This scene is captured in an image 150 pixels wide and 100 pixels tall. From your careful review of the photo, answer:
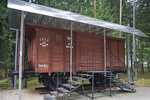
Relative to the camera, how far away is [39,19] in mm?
8742

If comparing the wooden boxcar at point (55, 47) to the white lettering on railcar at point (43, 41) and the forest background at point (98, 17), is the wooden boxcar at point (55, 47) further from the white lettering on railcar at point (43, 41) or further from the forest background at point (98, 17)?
the forest background at point (98, 17)

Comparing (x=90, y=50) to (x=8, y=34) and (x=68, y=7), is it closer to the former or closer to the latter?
(x=8, y=34)

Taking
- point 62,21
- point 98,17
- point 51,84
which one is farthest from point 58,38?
point 98,17

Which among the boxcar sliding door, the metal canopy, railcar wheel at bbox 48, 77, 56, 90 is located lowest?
railcar wheel at bbox 48, 77, 56, 90

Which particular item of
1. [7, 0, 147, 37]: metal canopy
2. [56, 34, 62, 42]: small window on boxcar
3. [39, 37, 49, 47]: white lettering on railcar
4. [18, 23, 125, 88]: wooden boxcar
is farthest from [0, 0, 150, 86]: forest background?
[56, 34, 62, 42]: small window on boxcar

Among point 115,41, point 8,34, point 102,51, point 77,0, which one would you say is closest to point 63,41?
point 102,51

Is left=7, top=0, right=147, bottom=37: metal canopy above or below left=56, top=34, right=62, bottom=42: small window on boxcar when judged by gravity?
above

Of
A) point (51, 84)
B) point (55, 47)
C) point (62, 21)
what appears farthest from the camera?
point (62, 21)

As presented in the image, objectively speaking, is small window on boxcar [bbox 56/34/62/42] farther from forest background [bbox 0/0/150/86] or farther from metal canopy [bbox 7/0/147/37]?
forest background [bbox 0/0/150/86]

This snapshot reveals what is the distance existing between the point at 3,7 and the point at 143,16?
16767mm

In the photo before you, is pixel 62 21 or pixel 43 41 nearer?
pixel 43 41

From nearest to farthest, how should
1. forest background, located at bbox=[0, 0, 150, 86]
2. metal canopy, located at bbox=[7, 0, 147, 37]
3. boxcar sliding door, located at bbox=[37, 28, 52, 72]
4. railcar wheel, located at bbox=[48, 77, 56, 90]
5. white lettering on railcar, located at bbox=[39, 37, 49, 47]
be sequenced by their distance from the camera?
metal canopy, located at bbox=[7, 0, 147, 37] < boxcar sliding door, located at bbox=[37, 28, 52, 72] < white lettering on railcar, located at bbox=[39, 37, 49, 47] < railcar wheel, located at bbox=[48, 77, 56, 90] < forest background, located at bbox=[0, 0, 150, 86]

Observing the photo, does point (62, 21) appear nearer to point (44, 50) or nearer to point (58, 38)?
point (58, 38)

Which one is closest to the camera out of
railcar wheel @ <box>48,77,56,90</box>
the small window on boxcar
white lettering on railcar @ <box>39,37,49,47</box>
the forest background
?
white lettering on railcar @ <box>39,37,49,47</box>
